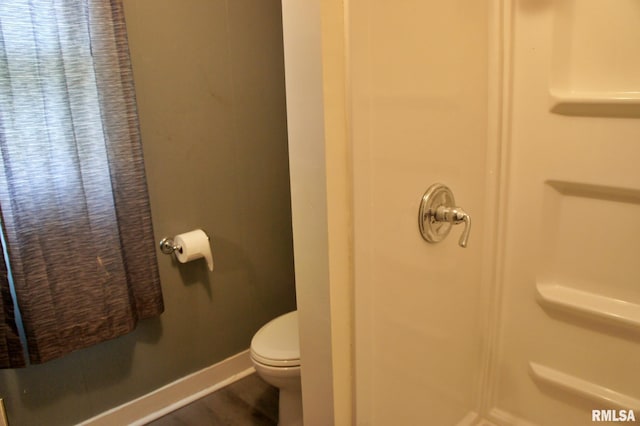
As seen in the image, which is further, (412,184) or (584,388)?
(584,388)

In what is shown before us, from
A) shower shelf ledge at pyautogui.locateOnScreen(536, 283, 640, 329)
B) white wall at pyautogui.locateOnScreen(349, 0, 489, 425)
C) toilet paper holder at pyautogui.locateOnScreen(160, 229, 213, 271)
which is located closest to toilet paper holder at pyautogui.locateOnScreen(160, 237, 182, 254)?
toilet paper holder at pyautogui.locateOnScreen(160, 229, 213, 271)

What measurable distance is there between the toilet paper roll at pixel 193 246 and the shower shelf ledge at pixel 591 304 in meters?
1.33

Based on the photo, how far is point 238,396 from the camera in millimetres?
2184

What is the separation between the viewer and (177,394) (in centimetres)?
212

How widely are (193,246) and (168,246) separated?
0.12 m

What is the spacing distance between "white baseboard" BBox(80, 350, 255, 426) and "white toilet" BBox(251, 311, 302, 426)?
0.49 m

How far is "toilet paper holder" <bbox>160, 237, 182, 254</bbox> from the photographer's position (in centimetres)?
194

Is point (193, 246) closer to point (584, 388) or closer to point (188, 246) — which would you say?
point (188, 246)

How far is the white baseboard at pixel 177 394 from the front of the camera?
194 centimetres

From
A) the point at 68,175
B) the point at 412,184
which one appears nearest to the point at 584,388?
the point at 412,184

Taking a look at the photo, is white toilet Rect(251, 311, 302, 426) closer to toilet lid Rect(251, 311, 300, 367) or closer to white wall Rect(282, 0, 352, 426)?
toilet lid Rect(251, 311, 300, 367)

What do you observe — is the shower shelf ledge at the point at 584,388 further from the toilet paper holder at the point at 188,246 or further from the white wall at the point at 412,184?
the toilet paper holder at the point at 188,246

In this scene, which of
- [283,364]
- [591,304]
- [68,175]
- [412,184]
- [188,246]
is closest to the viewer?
[412,184]

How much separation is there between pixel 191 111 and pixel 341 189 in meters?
1.24
